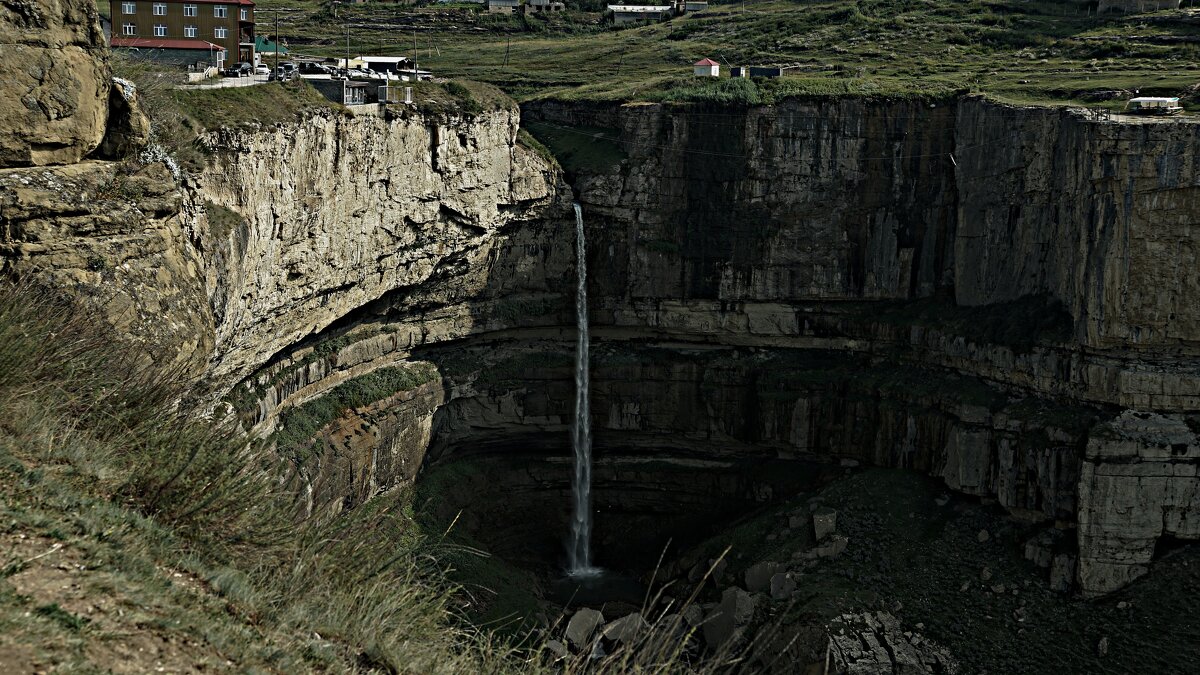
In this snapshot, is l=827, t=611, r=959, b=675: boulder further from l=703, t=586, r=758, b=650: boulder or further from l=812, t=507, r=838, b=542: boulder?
l=812, t=507, r=838, b=542: boulder

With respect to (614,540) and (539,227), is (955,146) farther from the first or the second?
(614,540)

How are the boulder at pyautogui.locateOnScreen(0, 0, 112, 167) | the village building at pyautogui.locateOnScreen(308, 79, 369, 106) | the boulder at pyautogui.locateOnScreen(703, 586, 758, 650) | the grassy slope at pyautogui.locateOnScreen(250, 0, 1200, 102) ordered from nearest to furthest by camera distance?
the boulder at pyautogui.locateOnScreen(0, 0, 112, 167), the boulder at pyautogui.locateOnScreen(703, 586, 758, 650), the village building at pyautogui.locateOnScreen(308, 79, 369, 106), the grassy slope at pyautogui.locateOnScreen(250, 0, 1200, 102)

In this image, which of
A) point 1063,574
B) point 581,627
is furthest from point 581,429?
point 1063,574

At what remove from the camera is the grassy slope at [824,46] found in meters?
54.2

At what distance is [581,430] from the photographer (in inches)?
2077

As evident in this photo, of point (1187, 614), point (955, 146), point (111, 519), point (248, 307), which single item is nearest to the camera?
point (111, 519)

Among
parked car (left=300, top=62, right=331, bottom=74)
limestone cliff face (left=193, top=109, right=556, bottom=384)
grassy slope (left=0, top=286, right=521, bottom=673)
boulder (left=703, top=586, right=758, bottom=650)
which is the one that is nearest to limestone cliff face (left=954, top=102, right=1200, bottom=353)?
boulder (left=703, top=586, right=758, bottom=650)

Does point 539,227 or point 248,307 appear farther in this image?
point 539,227

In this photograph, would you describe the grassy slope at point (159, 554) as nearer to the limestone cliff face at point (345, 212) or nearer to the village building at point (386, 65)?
the limestone cliff face at point (345, 212)

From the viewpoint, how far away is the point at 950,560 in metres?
40.9

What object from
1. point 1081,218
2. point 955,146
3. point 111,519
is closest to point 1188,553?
point 1081,218

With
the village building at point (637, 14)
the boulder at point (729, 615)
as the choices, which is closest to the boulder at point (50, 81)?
the boulder at point (729, 615)

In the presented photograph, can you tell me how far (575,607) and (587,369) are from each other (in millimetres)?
11166

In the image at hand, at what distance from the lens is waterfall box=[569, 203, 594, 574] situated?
51.7 m
